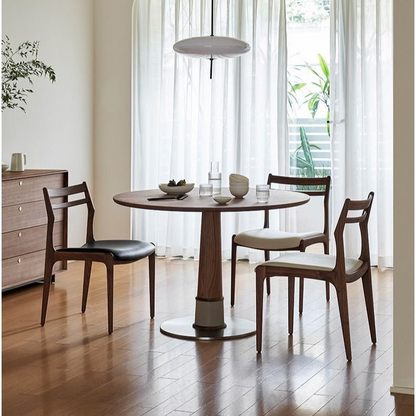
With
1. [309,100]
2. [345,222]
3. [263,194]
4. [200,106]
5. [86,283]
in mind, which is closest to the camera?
[345,222]

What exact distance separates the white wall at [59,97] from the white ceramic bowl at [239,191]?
216 centimetres

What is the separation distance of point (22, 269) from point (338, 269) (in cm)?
243

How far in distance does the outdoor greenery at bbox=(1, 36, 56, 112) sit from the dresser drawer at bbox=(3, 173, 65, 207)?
53 centimetres

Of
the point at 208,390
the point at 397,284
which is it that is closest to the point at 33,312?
the point at 208,390

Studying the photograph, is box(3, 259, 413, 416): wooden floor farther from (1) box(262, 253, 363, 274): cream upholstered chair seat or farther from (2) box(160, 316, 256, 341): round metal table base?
(1) box(262, 253, 363, 274): cream upholstered chair seat

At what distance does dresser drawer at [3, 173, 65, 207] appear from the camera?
4.89 meters

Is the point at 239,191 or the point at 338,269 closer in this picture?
the point at 338,269

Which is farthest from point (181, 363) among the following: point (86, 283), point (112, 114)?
point (112, 114)

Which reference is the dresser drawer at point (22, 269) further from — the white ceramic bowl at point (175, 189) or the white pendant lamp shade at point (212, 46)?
the white pendant lamp shade at point (212, 46)

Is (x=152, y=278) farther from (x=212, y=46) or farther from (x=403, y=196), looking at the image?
(x=403, y=196)

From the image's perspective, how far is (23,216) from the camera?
5039mm

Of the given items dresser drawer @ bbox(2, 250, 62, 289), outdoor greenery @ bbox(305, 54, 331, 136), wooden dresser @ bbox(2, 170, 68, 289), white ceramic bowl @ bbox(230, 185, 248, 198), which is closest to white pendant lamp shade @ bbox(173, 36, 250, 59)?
white ceramic bowl @ bbox(230, 185, 248, 198)

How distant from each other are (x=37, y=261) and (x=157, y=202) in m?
1.68

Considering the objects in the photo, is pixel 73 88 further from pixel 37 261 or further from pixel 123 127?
pixel 37 261
